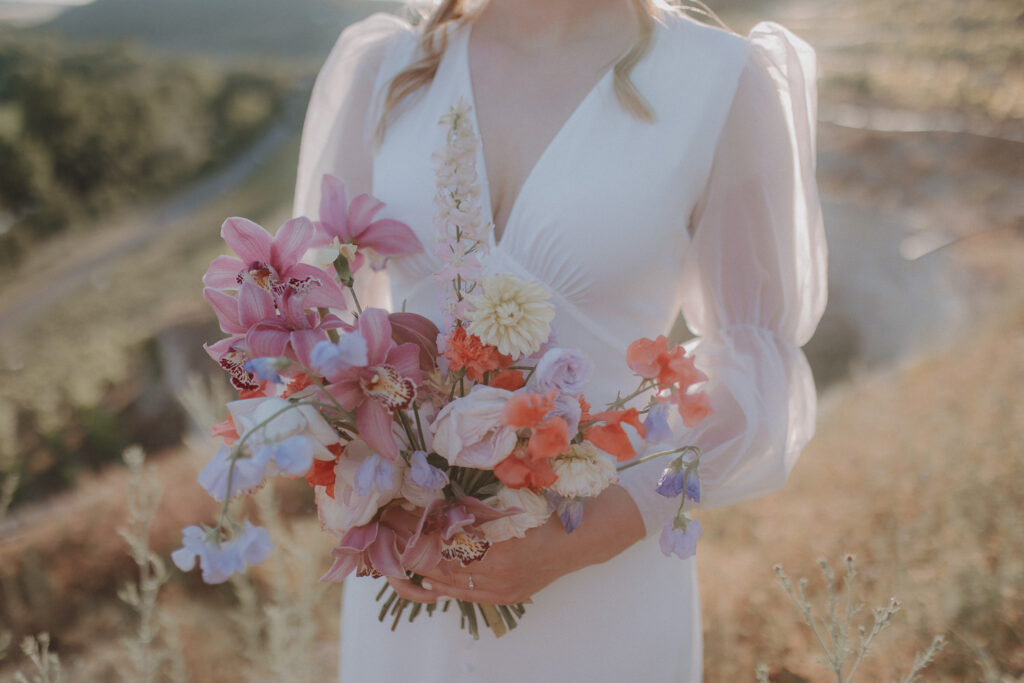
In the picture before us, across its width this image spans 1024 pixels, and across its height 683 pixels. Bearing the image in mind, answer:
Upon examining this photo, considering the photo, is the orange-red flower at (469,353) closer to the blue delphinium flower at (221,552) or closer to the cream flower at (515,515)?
the cream flower at (515,515)

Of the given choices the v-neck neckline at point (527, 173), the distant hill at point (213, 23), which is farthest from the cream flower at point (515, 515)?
the distant hill at point (213, 23)

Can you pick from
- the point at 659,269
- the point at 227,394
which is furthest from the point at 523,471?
the point at 227,394

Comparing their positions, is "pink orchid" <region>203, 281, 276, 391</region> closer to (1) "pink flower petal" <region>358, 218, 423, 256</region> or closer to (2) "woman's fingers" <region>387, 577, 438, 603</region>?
(1) "pink flower petal" <region>358, 218, 423, 256</region>

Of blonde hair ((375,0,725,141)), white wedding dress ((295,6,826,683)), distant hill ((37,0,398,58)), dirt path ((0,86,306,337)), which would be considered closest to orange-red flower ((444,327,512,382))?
white wedding dress ((295,6,826,683))

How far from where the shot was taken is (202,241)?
18344 millimetres

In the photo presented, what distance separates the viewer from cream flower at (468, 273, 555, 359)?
2.27 feet

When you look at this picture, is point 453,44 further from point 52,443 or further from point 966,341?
point 52,443

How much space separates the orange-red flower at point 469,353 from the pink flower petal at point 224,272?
242 millimetres

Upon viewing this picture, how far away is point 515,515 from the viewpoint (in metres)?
0.78

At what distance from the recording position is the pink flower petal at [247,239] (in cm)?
70

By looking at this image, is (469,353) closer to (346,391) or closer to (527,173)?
(346,391)

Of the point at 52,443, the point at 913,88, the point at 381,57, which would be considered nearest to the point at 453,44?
the point at 381,57

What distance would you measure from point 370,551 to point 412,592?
0.16 m

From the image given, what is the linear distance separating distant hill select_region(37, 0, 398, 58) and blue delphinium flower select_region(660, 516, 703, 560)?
53.9 feet
